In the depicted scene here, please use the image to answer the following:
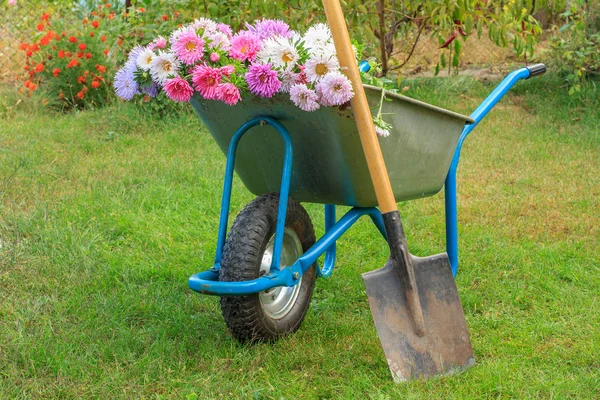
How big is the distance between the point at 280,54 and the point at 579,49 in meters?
4.44

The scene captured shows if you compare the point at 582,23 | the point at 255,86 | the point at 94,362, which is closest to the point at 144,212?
the point at 94,362

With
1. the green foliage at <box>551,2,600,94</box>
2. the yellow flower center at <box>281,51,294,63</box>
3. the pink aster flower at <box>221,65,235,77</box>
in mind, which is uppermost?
the yellow flower center at <box>281,51,294,63</box>

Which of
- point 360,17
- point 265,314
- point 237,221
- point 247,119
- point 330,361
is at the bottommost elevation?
point 330,361

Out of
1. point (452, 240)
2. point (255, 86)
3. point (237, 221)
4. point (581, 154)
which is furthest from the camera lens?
point (581, 154)

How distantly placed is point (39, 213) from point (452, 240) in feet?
6.45

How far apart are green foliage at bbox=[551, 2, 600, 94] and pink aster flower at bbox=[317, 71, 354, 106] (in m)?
4.01

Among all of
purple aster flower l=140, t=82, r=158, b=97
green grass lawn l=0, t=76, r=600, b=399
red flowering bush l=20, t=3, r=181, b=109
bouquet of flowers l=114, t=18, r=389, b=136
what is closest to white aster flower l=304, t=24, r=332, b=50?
bouquet of flowers l=114, t=18, r=389, b=136

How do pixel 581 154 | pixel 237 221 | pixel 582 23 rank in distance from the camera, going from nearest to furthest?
pixel 237 221, pixel 581 154, pixel 582 23

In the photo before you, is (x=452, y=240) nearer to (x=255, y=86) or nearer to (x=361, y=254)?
(x=361, y=254)

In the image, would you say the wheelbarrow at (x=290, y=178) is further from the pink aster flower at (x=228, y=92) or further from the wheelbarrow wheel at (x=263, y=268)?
the pink aster flower at (x=228, y=92)

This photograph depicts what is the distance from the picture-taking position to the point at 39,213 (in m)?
3.61

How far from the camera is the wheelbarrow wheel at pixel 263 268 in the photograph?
2.24m

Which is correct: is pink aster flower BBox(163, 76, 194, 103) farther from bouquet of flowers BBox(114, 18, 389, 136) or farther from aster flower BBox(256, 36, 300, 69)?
aster flower BBox(256, 36, 300, 69)

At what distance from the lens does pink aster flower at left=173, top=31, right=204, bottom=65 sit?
2.11m
